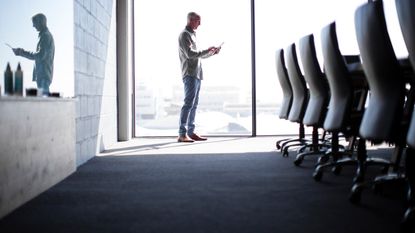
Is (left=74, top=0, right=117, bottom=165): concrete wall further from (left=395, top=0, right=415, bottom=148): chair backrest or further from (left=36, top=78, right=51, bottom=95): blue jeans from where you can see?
(left=395, top=0, right=415, bottom=148): chair backrest

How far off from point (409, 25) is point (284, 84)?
2.88 meters

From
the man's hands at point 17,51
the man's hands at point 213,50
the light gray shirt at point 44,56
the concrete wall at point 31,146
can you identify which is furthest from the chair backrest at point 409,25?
the man's hands at point 213,50

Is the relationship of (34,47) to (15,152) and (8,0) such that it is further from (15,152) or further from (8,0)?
(15,152)

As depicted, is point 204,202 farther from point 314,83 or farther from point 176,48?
point 176,48

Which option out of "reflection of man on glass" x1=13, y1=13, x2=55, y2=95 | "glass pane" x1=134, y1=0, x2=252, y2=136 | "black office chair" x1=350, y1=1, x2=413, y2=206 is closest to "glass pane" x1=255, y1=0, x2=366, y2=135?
"glass pane" x1=134, y1=0, x2=252, y2=136

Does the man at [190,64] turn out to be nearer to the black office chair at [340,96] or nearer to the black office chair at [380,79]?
the black office chair at [340,96]

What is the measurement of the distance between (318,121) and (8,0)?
1972 mm

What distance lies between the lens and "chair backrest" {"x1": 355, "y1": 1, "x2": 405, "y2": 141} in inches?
67.5

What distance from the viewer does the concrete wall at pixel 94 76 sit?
355cm

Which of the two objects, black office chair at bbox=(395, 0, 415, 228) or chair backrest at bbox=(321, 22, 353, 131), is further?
chair backrest at bbox=(321, 22, 353, 131)

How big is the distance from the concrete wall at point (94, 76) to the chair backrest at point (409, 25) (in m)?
2.55

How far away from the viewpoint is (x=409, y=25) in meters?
1.48

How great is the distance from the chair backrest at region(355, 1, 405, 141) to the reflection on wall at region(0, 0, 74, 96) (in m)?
1.65

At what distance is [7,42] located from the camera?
7.01ft
